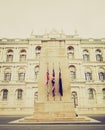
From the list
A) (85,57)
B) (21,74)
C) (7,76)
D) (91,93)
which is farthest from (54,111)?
(85,57)

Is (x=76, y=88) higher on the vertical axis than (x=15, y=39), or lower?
lower

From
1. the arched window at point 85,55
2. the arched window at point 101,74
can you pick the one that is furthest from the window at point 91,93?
the arched window at point 85,55

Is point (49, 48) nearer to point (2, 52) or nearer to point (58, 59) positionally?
point (58, 59)

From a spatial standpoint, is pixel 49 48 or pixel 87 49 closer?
pixel 49 48

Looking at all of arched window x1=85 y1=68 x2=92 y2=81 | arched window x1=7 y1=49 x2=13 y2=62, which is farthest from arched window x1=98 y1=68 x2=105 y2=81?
arched window x1=7 y1=49 x2=13 y2=62

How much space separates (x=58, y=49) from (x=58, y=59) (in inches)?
41.0

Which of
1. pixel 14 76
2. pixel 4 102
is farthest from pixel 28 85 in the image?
pixel 4 102

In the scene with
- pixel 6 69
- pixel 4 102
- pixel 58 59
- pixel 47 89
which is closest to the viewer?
pixel 47 89

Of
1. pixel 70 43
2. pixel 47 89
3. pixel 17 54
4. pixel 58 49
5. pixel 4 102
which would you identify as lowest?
pixel 4 102

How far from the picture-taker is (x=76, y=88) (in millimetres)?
27609

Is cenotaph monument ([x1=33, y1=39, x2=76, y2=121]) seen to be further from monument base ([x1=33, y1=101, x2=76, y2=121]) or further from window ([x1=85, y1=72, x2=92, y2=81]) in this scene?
window ([x1=85, y1=72, x2=92, y2=81])

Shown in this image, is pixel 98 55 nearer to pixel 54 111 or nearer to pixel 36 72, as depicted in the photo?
pixel 36 72

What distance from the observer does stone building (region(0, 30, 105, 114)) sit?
2717 centimetres

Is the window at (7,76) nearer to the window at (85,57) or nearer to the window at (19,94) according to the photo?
the window at (19,94)
